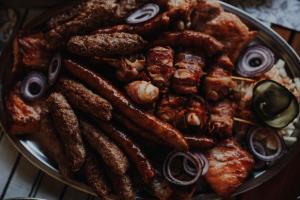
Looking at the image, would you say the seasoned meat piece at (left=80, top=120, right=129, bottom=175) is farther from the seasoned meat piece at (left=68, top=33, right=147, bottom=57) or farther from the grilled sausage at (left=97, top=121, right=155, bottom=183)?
the seasoned meat piece at (left=68, top=33, right=147, bottom=57)

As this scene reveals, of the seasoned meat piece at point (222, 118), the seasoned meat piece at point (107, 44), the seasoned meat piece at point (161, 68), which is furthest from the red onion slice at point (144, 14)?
the seasoned meat piece at point (222, 118)

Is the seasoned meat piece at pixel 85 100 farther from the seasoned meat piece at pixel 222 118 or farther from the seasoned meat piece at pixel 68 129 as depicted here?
the seasoned meat piece at pixel 222 118

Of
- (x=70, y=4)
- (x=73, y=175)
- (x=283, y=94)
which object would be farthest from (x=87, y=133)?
(x=283, y=94)

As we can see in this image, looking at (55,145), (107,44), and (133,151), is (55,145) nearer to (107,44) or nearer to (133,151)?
(133,151)

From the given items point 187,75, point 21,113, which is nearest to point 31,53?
point 21,113

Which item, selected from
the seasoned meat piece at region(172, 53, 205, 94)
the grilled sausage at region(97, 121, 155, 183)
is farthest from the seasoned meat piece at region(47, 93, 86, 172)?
the seasoned meat piece at region(172, 53, 205, 94)
